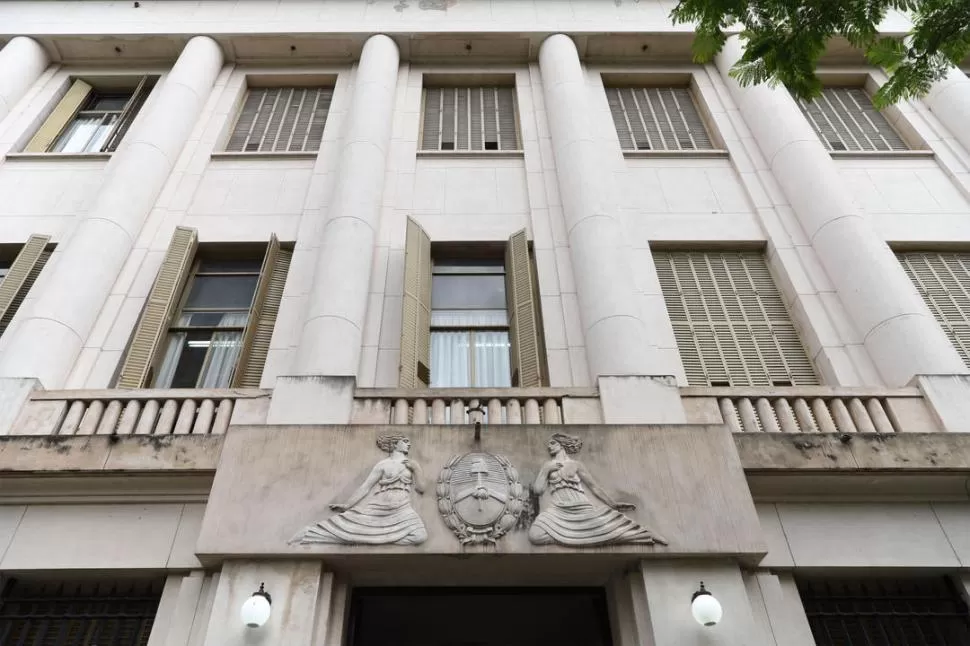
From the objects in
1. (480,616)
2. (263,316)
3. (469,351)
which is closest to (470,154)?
(469,351)

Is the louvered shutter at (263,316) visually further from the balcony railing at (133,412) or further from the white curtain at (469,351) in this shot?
the white curtain at (469,351)

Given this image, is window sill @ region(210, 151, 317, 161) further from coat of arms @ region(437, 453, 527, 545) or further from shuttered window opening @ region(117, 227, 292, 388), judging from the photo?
coat of arms @ region(437, 453, 527, 545)

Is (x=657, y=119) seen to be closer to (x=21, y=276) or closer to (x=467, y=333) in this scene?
(x=467, y=333)

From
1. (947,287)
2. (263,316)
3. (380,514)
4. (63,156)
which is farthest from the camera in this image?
(63,156)

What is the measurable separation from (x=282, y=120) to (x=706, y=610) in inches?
475

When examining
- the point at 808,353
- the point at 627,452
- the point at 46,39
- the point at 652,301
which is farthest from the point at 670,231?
the point at 46,39

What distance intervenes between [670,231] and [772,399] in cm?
400

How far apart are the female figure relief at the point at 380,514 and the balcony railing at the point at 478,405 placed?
877mm

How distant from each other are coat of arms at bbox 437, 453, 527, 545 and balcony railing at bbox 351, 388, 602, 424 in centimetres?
80

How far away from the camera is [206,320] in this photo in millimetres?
10008

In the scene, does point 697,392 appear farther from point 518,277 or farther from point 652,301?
point 518,277

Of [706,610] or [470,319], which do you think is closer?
[706,610]

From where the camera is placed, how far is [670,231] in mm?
10938

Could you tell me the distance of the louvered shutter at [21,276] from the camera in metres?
9.54
